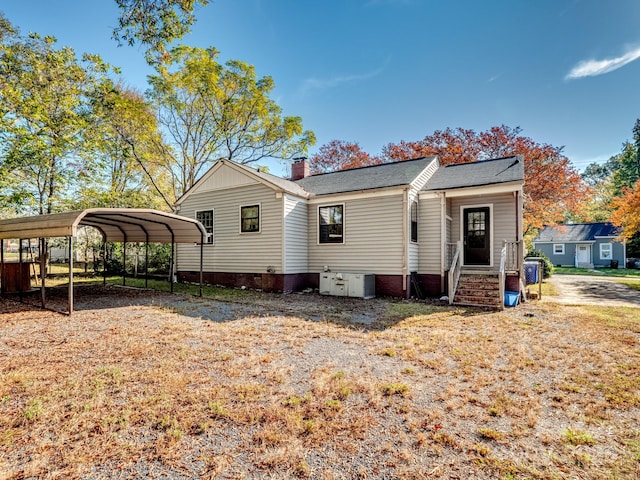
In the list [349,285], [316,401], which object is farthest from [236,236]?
[316,401]

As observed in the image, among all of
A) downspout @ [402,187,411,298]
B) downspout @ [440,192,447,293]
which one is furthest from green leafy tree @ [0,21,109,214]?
downspout @ [440,192,447,293]

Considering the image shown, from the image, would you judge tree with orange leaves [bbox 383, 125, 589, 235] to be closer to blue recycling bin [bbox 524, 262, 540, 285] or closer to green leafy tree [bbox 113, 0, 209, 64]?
blue recycling bin [bbox 524, 262, 540, 285]

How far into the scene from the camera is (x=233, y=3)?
7004mm

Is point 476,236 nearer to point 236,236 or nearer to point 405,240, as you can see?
point 405,240

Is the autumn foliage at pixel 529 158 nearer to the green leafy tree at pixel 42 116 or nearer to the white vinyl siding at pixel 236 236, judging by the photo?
the white vinyl siding at pixel 236 236

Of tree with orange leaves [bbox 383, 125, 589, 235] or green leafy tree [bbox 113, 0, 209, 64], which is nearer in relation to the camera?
green leafy tree [bbox 113, 0, 209, 64]

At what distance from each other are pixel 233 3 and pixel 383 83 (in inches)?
396

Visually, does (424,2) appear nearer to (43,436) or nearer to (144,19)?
(144,19)

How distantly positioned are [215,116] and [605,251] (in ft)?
120

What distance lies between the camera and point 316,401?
3354mm

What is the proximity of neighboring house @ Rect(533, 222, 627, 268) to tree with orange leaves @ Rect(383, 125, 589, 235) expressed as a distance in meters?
12.1

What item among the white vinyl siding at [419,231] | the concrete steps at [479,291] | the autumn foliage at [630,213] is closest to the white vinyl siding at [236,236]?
the white vinyl siding at [419,231]

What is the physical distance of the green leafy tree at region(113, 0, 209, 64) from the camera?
5.08m

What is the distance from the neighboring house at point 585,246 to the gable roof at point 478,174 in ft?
74.5
